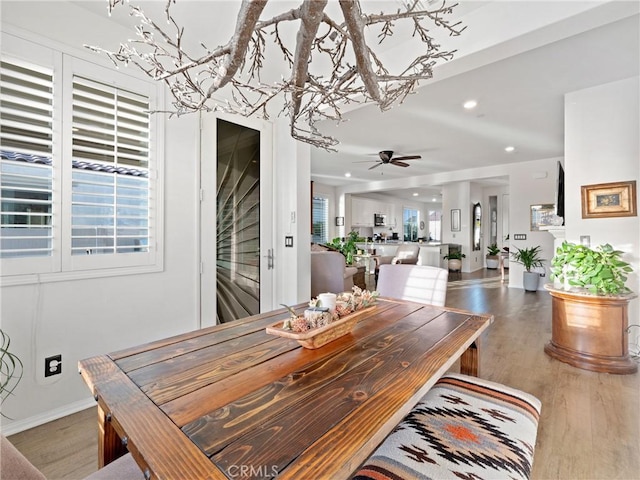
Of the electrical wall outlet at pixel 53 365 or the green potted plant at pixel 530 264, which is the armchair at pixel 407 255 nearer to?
the green potted plant at pixel 530 264

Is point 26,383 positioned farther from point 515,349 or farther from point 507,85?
point 507,85

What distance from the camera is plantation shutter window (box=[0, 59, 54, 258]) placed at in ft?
5.77

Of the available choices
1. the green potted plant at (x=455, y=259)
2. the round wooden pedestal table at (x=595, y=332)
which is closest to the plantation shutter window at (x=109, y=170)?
the round wooden pedestal table at (x=595, y=332)

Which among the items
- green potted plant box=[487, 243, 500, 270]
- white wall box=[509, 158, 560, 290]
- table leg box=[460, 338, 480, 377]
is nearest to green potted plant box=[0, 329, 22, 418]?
table leg box=[460, 338, 480, 377]

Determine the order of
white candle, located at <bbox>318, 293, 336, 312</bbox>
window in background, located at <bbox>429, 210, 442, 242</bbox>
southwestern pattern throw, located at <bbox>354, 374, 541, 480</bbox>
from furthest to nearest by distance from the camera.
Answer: window in background, located at <bbox>429, 210, 442, 242</bbox>, white candle, located at <bbox>318, 293, 336, 312</bbox>, southwestern pattern throw, located at <bbox>354, 374, 541, 480</bbox>

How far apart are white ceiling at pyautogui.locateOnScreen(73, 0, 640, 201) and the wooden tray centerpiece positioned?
200 cm

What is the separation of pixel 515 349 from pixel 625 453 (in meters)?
1.45

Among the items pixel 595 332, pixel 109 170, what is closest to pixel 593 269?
pixel 595 332

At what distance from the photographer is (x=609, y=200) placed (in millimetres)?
2959

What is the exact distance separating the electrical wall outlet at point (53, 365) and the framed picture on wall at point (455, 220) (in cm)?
865

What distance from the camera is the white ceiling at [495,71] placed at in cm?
198

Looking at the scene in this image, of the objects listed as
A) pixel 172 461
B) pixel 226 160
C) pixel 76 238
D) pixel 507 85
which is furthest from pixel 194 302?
pixel 507 85

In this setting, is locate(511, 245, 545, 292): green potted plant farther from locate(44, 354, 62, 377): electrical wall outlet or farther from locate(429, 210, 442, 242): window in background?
locate(429, 210, 442, 242): window in background

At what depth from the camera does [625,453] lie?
1648 mm
